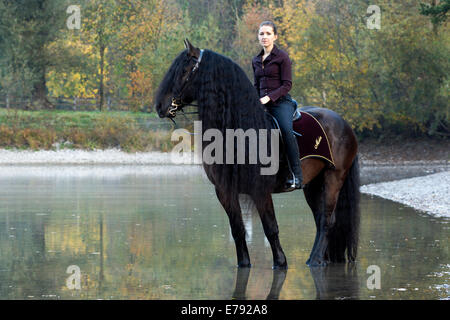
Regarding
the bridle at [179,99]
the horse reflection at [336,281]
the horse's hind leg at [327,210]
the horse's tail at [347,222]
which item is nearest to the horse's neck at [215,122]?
the bridle at [179,99]

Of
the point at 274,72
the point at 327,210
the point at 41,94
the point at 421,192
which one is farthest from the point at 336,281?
the point at 41,94

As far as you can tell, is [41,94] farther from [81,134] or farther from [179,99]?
[179,99]

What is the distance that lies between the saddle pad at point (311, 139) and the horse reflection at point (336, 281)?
1.23m

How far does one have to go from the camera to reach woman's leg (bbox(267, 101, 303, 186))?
8.67 meters

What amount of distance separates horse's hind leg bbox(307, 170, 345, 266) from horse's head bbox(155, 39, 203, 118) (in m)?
2.14

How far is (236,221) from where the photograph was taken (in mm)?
8695

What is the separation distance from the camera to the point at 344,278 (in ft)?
27.5

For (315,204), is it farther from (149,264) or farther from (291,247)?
(149,264)

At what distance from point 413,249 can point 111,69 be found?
5141cm

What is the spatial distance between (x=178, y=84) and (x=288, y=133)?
51.1 inches

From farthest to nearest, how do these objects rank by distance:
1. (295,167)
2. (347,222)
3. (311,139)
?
1. (347,222)
2. (311,139)
3. (295,167)

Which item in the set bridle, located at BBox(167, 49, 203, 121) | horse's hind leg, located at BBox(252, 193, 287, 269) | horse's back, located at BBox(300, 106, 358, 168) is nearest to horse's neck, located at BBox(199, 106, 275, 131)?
bridle, located at BBox(167, 49, 203, 121)

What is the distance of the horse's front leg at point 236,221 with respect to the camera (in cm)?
850

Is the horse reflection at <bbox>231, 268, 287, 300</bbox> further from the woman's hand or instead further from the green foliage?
the green foliage
